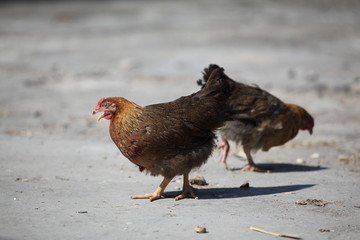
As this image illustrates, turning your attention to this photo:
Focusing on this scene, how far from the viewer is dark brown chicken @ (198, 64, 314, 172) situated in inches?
320

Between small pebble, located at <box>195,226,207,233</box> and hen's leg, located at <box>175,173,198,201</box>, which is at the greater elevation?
hen's leg, located at <box>175,173,198,201</box>

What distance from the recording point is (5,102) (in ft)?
41.1

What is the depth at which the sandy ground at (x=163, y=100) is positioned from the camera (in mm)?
5520

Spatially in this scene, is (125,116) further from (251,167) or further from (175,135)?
(251,167)

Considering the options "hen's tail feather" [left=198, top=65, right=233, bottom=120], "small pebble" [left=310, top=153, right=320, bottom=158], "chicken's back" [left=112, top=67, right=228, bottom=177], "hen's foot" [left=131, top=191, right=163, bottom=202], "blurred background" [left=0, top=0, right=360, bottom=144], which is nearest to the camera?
"chicken's back" [left=112, top=67, right=228, bottom=177]

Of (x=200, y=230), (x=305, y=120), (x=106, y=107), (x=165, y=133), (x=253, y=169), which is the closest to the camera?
(x=200, y=230)

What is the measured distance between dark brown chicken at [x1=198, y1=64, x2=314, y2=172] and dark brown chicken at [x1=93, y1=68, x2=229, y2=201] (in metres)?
1.44

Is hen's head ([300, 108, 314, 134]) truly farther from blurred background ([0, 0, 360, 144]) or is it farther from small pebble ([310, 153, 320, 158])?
blurred background ([0, 0, 360, 144])

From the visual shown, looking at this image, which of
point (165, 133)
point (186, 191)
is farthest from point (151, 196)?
point (165, 133)

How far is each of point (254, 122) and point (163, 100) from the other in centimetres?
455

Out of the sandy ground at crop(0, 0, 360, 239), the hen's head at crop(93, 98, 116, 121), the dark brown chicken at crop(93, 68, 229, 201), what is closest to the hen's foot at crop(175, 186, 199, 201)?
the dark brown chicken at crop(93, 68, 229, 201)

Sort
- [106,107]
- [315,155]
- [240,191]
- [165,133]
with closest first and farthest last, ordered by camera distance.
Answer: [165,133] → [106,107] → [240,191] → [315,155]

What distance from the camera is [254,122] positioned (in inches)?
321

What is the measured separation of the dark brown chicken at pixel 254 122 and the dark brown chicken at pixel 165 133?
56.7 inches
